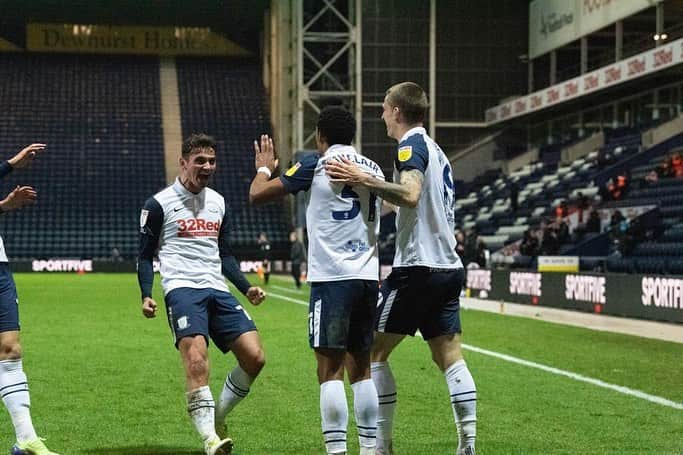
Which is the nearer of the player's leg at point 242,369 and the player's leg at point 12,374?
the player's leg at point 12,374

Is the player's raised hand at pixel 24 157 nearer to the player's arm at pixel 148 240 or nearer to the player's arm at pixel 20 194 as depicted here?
the player's arm at pixel 20 194

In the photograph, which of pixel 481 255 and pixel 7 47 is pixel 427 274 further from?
pixel 7 47

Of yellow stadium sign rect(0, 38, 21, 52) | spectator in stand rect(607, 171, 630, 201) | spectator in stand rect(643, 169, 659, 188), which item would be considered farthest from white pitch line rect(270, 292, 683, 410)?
yellow stadium sign rect(0, 38, 21, 52)

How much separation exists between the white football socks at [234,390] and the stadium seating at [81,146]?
43.2 meters

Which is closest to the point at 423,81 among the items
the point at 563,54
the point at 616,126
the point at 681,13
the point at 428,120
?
the point at 428,120

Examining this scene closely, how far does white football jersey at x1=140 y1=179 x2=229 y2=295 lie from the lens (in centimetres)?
725

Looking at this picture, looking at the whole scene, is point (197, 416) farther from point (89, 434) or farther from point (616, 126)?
point (616, 126)

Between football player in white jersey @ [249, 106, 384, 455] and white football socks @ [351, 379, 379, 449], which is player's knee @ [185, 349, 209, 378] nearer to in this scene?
football player in white jersey @ [249, 106, 384, 455]

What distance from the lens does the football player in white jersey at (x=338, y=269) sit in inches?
239

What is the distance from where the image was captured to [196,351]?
22.7 ft

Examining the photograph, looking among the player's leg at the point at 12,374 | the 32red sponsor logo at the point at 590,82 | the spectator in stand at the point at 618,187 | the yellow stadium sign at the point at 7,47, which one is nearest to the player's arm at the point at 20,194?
the player's leg at the point at 12,374

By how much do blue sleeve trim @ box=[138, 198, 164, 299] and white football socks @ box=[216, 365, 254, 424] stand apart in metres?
0.83

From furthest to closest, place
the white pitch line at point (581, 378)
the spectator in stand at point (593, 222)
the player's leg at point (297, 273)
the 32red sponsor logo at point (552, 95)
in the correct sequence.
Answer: the 32red sponsor logo at point (552, 95)
the player's leg at point (297, 273)
the spectator in stand at point (593, 222)
the white pitch line at point (581, 378)

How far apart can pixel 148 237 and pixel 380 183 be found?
2.00 m
